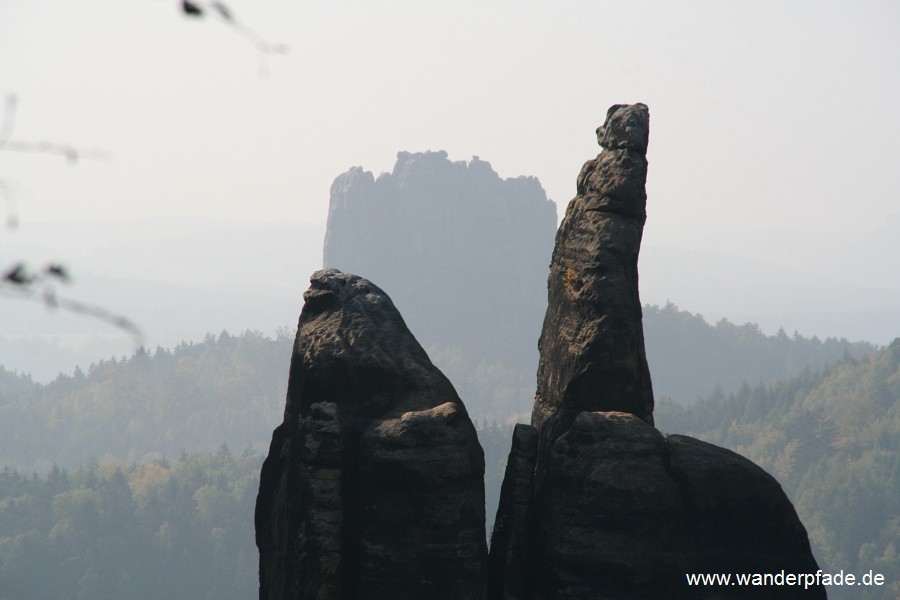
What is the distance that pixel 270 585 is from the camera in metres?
16.6

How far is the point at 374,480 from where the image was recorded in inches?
611

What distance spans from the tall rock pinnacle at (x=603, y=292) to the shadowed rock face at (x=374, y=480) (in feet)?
6.56

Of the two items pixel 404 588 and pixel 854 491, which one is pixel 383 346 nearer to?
pixel 404 588

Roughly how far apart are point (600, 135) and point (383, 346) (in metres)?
5.29

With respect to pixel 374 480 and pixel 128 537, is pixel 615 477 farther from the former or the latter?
pixel 128 537

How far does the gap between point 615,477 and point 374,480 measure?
346 centimetres

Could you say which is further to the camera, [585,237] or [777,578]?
[585,237]

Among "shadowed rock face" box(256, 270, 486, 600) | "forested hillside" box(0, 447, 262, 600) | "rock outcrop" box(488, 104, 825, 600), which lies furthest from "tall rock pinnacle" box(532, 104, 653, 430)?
"forested hillside" box(0, 447, 262, 600)

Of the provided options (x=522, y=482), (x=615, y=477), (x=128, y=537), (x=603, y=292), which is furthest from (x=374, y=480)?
(x=128, y=537)

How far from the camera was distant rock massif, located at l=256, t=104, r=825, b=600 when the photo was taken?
15250mm

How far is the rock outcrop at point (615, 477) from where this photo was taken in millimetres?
15359

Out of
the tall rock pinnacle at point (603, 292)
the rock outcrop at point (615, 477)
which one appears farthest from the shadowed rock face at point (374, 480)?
the tall rock pinnacle at point (603, 292)

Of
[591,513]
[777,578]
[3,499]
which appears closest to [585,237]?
→ [591,513]

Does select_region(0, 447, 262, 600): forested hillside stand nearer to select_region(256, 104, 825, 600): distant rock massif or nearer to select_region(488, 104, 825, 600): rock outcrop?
select_region(256, 104, 825, 600): distant rock massif
